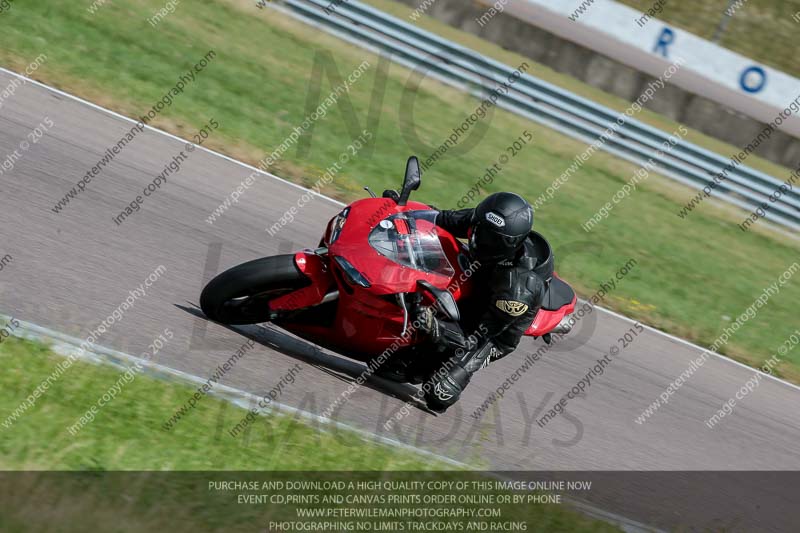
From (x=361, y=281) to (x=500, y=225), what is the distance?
3.23 feet

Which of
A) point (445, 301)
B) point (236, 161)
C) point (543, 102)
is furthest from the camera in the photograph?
point (543, 102)

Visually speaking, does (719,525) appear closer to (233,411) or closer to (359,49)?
(233,411)

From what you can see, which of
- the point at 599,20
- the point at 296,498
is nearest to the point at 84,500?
the point at 296,498

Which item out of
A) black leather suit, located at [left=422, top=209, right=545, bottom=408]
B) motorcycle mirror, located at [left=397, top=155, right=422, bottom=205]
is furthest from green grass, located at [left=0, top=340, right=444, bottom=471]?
motorcycle mirror, located at [left=397, top=155, right=422, bottom=205]

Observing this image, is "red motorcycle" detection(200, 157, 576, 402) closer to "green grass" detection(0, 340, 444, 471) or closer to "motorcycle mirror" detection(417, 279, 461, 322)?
"motorcycle mirror" detection(417, 279, 461, 322)

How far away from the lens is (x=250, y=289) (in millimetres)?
6234

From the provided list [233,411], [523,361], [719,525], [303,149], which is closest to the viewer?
[233,411]

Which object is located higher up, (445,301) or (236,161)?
(445,301)

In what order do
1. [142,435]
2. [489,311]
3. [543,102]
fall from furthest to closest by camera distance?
[543,102] < [489,311] < [142,435]

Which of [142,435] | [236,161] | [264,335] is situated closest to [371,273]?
[264,335]

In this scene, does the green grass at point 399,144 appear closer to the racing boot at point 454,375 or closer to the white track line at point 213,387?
the racing boot at point 454,375

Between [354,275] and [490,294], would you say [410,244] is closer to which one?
[354,275]

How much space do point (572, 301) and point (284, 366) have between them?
235 cm

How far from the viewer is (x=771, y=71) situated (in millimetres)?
17672
